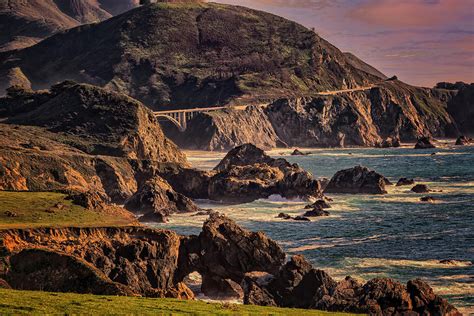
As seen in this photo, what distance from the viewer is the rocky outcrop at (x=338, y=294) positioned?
52.8 m

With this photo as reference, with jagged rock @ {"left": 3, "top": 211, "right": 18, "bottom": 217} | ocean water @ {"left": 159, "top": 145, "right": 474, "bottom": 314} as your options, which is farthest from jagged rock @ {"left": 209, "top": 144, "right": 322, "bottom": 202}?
jagged rock @ {"left": 3, "top": 211, "right": 18, "bottom": 217}

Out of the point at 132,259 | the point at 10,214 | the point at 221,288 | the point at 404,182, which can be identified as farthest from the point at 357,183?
the point at 10,214

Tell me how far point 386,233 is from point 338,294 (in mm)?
42621

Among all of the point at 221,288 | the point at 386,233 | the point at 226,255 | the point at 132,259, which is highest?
the point at 132,259

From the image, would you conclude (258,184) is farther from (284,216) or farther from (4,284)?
(4,284)

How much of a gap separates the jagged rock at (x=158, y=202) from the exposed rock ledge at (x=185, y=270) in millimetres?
38355

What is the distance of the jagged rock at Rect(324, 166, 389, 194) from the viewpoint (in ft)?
456

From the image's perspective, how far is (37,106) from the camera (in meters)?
183

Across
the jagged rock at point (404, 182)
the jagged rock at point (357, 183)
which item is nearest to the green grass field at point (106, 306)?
the jagged rock at point (357, 183)

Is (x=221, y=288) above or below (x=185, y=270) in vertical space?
below

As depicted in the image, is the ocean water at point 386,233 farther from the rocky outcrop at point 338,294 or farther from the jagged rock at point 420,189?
the rocky outcrop at point 338,294

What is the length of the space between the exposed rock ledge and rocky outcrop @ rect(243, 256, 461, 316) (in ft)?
0.21

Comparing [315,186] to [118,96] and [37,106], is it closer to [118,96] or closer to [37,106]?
[118,96]

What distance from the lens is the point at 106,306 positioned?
4284cm
